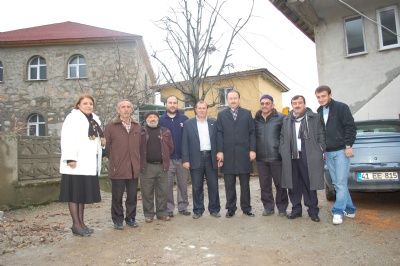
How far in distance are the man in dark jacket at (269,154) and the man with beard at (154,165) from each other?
1.47 meters

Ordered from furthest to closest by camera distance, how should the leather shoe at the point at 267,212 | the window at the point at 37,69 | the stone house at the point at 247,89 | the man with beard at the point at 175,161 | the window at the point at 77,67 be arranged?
the stone house at the point at 247,89 < the window at the point at 37,69 < the window at the point at 77,67 < the man with beard at the point at 175,161 < the leather shoe at the point at 267,212

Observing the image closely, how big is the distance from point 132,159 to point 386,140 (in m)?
3.97

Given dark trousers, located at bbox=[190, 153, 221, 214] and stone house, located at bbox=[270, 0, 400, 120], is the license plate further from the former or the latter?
stone house, located at bbox=[270, 0, 400, 120]

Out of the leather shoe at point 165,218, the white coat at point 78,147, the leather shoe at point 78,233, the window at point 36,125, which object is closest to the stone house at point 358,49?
the leather shoe at point 165,218

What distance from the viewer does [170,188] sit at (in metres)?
5.30

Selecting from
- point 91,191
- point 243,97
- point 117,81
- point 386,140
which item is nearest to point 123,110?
point 91,191

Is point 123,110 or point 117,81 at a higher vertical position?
point 117,81

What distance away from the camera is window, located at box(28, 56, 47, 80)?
15820 mm

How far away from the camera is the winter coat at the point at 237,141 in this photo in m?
4.98

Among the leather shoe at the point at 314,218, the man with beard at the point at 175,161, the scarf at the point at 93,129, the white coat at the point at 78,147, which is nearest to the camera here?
the white coat at the point at 78,147

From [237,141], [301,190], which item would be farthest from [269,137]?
[301,190]

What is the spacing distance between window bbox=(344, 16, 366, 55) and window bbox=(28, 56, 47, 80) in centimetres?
1361

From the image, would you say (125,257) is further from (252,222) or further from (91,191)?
(252,222)

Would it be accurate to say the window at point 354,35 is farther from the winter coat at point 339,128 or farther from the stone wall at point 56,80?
the stone wall at point 56,80
